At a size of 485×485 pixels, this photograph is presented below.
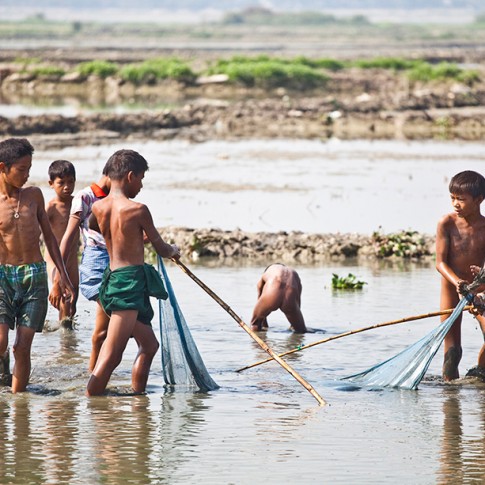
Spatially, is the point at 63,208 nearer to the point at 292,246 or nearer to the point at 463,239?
the point at 463,239

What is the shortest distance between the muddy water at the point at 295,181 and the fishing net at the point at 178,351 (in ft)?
23.1

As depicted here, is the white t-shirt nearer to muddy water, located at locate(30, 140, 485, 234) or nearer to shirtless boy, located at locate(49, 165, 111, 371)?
shirtless boy, located at locate(49, 165, 111, 371)

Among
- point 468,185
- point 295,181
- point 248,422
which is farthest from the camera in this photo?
point 295,181

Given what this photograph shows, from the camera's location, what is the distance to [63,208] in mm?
9133

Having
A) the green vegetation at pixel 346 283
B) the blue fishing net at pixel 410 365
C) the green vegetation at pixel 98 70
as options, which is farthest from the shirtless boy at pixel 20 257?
the green vegetation at pixel 98 70

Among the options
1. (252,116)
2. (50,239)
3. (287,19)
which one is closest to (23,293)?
(50,239)

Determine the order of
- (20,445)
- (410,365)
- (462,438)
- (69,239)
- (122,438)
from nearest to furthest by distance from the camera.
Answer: (20,445) < (122,438) < (462,438) < (410,365) < (69,239)

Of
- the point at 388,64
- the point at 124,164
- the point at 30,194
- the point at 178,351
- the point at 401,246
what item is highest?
the point at 388,64

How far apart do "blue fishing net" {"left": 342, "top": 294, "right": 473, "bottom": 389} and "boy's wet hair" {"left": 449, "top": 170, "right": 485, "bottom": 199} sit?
0.63m

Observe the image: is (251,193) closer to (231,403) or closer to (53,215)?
(53,215)

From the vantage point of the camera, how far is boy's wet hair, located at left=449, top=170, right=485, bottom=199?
24.4ft

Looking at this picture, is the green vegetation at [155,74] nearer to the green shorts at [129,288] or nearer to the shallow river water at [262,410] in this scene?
the shallow river water at [262,410]

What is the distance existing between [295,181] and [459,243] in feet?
39.6

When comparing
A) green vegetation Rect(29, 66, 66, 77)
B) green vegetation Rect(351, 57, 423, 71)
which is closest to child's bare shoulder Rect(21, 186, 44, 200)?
green vegetation Rect(29, 66, 66, 77)
